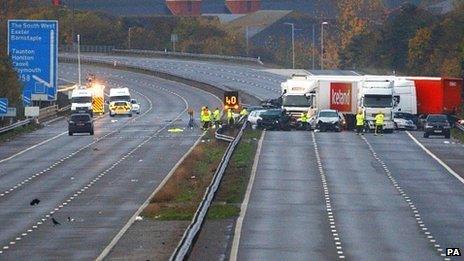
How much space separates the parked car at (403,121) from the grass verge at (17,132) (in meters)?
22.5

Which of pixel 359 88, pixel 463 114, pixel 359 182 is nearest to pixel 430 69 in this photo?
pixel 463 114

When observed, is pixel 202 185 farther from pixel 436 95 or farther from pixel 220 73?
pixel 220 73

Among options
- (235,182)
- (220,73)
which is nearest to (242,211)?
(235,182)

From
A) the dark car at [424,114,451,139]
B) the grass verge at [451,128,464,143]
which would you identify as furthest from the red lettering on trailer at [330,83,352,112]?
the dark car at [424,114,451,139]

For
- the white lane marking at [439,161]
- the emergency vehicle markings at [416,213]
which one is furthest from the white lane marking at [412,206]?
the white lane marking at [439,161]

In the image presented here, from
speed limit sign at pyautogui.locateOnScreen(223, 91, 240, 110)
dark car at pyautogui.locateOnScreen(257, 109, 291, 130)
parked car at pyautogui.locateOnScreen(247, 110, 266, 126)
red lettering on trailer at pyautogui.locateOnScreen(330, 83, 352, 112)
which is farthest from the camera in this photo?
red lettering on trailer at pyautogui.locateOnScreen(330, 83, 352, 112)

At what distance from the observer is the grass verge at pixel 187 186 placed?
1863 inches

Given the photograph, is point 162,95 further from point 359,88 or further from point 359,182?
point 359,182

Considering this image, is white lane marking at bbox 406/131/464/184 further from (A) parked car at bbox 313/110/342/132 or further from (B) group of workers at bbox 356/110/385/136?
(A) parked car at bbox 313/110/342/132

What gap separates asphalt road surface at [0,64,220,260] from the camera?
1610 inches

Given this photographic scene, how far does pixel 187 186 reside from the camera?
55844 millimetres

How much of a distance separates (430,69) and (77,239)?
11257cm

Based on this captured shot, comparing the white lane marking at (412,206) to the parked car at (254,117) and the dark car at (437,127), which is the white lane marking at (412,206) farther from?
the parked car at (254,117)

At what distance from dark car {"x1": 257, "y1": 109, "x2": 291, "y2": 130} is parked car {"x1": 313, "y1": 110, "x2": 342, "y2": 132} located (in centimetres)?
218
